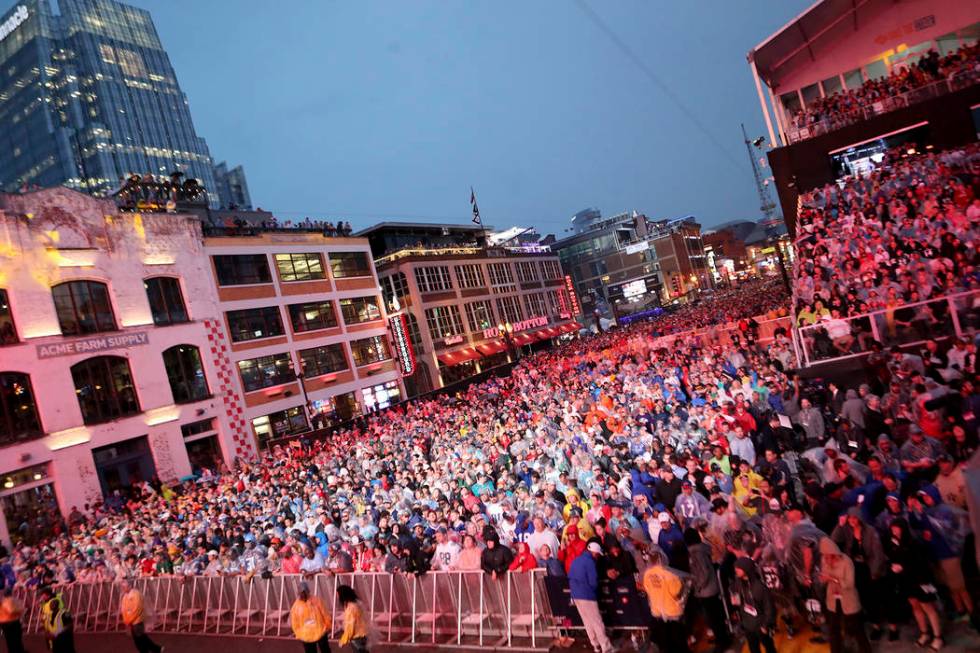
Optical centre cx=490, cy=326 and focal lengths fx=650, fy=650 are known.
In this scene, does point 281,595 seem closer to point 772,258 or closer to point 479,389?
point 479,389

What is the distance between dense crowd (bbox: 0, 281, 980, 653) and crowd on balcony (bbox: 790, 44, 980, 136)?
10740 millimetres

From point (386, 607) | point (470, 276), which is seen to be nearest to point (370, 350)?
point (470, 276)

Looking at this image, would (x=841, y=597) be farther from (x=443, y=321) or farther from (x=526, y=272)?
(x=526, y=272)

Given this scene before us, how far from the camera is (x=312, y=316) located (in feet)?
128

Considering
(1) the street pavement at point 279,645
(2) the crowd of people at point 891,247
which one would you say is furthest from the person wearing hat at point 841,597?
(2) the crowd of people at point 891,247

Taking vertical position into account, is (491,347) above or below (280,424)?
above

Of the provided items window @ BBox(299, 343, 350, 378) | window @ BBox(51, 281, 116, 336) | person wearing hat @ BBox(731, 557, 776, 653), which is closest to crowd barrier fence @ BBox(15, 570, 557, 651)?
person wearing hat @ BBox(731, 557, 776, 653)

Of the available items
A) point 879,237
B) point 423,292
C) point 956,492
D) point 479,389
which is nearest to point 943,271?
point 879,237

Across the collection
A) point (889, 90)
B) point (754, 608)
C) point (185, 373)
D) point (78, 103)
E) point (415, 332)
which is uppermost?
point (78, 103)

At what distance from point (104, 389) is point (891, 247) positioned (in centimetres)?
2987

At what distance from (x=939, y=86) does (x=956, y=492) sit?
23.0m

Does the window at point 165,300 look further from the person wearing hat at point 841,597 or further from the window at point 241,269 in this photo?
the person wearing hat at point 841,597

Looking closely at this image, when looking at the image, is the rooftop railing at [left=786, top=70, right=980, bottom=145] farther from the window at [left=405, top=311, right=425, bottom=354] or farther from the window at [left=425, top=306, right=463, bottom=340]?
the window at [left=405, top=311, right=425, bottom=354]

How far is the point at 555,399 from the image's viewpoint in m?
19.4
